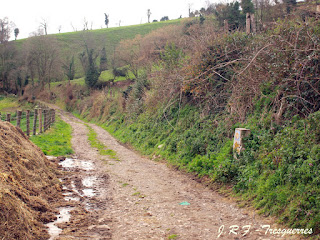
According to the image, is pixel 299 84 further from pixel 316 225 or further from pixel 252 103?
pixel 316 225

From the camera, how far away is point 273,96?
27.7 feet

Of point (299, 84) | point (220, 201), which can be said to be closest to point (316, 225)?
point (220, 201)

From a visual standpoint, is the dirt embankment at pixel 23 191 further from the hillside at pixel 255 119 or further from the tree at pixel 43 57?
the tree at pixel 43 57

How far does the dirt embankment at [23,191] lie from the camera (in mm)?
4168

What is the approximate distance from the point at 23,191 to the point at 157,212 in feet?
9.14

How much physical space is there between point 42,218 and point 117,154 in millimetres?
8381

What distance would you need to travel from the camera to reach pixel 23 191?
5.52 meters

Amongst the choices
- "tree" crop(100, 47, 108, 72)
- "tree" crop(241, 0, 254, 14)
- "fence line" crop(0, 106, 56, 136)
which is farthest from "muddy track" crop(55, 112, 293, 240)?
"tree" crop(100, 47, 108, 72)

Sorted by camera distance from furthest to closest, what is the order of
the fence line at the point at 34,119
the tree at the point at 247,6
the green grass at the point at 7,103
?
the green grass at the point at 7,103, the tree at the point at 247,6, the fence line at the point at 34,119

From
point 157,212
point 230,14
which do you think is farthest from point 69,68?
point 157,212

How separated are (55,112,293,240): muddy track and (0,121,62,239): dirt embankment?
1.84 feet

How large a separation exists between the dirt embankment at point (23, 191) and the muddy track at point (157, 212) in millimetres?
A: 561

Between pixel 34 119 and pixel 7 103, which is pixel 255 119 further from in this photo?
pixel 7 103

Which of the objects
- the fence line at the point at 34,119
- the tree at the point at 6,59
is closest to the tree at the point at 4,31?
the tree at the point at 6,59
